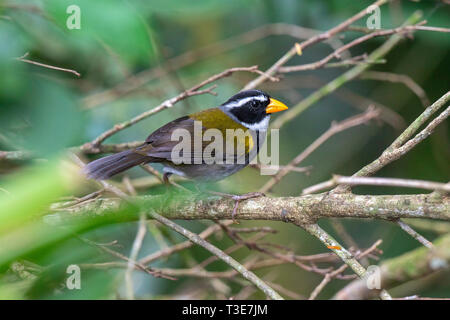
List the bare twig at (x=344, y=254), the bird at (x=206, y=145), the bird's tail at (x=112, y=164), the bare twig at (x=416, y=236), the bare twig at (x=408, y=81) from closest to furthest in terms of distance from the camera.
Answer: the bare twig at (x=416, y=236) < the bare twig at (x=344, y=254) < the bird's tail at (x=112, y=164) < the bird at (x=206, y=145) < the bare twig at (x=408, y=81)

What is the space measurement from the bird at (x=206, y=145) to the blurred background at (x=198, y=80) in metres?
0.30

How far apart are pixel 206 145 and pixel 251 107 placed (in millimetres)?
668

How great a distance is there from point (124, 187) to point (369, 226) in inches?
99.7

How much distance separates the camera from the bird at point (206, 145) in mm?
3182

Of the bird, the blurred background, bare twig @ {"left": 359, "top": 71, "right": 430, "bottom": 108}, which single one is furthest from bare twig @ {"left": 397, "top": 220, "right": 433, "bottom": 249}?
bare twig @ {"left": 359, "top": 71, "right": 430, "bottom": 108}

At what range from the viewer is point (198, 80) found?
16.6 feet

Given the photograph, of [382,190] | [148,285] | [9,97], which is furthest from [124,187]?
[382,190]

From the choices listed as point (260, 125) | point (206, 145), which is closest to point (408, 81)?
point (260, 125)

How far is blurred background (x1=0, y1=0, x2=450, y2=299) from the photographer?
2797 millimetres

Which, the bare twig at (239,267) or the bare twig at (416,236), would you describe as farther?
the bare twig at (239,267)

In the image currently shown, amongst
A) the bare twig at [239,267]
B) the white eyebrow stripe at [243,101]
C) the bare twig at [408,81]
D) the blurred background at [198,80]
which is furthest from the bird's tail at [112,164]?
the bare twig at [408,81]

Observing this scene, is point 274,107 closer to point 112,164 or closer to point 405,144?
point 112,164

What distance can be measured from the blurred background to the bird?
0.30m

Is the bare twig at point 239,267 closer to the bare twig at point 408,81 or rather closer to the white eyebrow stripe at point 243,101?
the white eyebrow stripe at point 243,101
